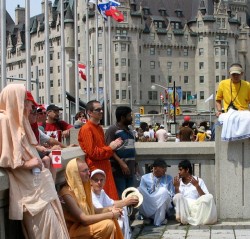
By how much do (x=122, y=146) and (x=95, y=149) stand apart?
108cm

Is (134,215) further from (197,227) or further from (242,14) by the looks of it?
(242,14)

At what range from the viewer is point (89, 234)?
608 centimetres

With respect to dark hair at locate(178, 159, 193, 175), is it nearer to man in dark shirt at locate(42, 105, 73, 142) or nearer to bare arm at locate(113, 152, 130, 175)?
bare arm at locate(113, 152, 130, 175)

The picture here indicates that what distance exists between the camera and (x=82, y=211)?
5.99 m

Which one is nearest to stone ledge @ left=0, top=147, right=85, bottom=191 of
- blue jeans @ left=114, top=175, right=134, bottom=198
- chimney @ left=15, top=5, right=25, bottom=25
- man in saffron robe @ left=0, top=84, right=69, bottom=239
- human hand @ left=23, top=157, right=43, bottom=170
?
man in saffron robe @ left=0, top=84, right=69, bottom=239

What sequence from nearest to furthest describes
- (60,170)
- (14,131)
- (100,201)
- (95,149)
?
(14,131) < (60,170) < (100,201) < (95,149)

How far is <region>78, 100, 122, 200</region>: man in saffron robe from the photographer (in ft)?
26.6

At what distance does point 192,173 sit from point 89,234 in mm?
4452

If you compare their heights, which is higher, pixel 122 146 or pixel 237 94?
pixel 237 94

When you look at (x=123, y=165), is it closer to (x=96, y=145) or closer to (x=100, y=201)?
(x=96, y=145)

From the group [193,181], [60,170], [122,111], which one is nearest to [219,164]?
[193,181]

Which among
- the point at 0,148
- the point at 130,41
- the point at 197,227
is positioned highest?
the point at 130,41

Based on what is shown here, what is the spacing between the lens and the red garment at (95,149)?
8102mm

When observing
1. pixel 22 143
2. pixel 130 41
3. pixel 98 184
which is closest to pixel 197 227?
pixel 98 184
